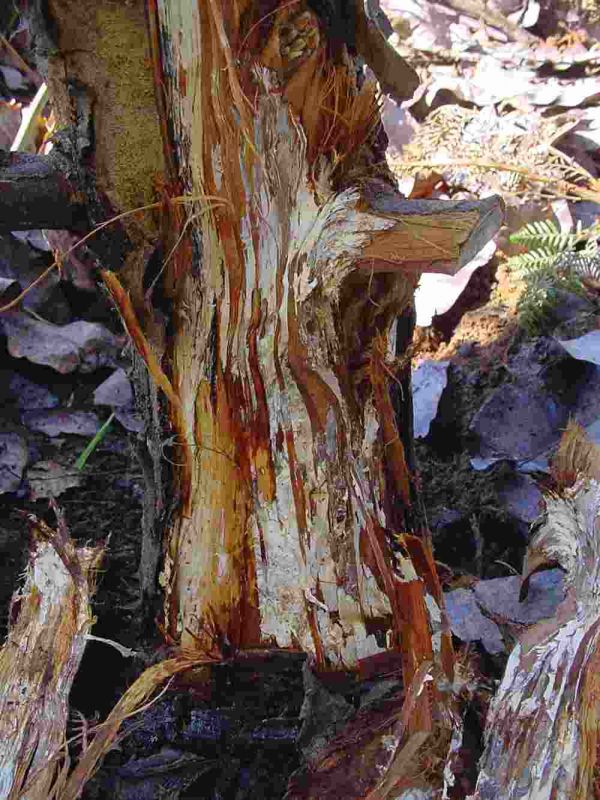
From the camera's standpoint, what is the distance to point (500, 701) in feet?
2.82

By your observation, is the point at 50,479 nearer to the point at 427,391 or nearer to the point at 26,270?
the point at 26,270

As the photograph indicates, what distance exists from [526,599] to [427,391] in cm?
62

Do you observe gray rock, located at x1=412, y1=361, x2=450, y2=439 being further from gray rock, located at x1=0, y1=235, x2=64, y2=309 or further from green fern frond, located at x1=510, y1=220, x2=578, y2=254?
gray rock, located at x1=0, y1=235, x2=64, y2=309

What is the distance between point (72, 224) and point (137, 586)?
0.62 metres

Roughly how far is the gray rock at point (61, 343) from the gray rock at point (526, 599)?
1.06m

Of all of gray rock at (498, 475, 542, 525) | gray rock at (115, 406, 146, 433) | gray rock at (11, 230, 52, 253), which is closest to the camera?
gray rock at (498, 475, 542, 525)

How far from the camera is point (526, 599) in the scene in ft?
4.01

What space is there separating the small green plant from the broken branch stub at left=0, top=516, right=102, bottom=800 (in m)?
1.16

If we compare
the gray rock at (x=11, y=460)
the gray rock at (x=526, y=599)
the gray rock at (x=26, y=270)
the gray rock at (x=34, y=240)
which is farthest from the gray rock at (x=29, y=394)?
the gray rock at (x=526, y=599)

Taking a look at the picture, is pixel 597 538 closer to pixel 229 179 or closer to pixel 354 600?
pixel 354 600

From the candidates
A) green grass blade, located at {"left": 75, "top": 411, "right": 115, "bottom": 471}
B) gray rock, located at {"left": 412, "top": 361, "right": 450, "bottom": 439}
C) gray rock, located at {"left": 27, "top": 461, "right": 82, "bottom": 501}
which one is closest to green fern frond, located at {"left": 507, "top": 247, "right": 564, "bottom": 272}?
gray rock, located at {"left": 412, "top": 361, "right": 450, "bottom": 439}

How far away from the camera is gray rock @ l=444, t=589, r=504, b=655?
1.14 m

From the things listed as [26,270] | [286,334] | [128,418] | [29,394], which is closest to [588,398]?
[286,334]

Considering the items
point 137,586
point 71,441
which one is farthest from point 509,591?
point 71,441
